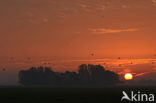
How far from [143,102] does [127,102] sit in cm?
331

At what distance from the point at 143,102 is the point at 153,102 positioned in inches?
73.3

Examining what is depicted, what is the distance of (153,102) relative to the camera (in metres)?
69.8

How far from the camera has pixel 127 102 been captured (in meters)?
72.1

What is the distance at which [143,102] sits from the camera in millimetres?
70312

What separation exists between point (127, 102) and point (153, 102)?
512cm
